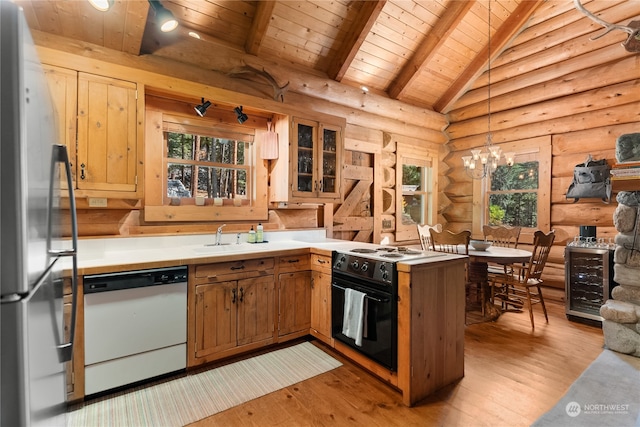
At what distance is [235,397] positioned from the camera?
217cm

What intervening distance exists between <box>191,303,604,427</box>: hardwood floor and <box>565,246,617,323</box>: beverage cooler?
737 mm

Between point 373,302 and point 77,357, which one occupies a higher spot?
point 373,302

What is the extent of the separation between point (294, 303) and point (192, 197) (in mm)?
1517

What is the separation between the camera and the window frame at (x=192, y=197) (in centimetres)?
291

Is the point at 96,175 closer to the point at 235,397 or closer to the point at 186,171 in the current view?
the point at 186,171

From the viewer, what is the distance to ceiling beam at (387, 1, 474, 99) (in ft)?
12.7

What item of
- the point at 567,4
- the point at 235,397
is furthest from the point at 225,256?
the point at 567,4

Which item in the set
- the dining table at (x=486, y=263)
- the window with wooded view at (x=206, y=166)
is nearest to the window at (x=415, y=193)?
the dining table at (x=486, y=263)

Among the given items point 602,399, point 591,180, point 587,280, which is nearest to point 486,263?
point 587,280

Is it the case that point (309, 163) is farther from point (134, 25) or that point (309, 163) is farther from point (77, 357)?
point (77, 357)

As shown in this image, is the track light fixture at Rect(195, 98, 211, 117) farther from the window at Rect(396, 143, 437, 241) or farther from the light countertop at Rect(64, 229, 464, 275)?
the window at Rect(396, 143, 437, 241)

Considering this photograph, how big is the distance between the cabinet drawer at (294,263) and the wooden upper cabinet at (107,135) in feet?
4.57

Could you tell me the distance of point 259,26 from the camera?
327 cm

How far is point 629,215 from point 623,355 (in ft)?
4.24
